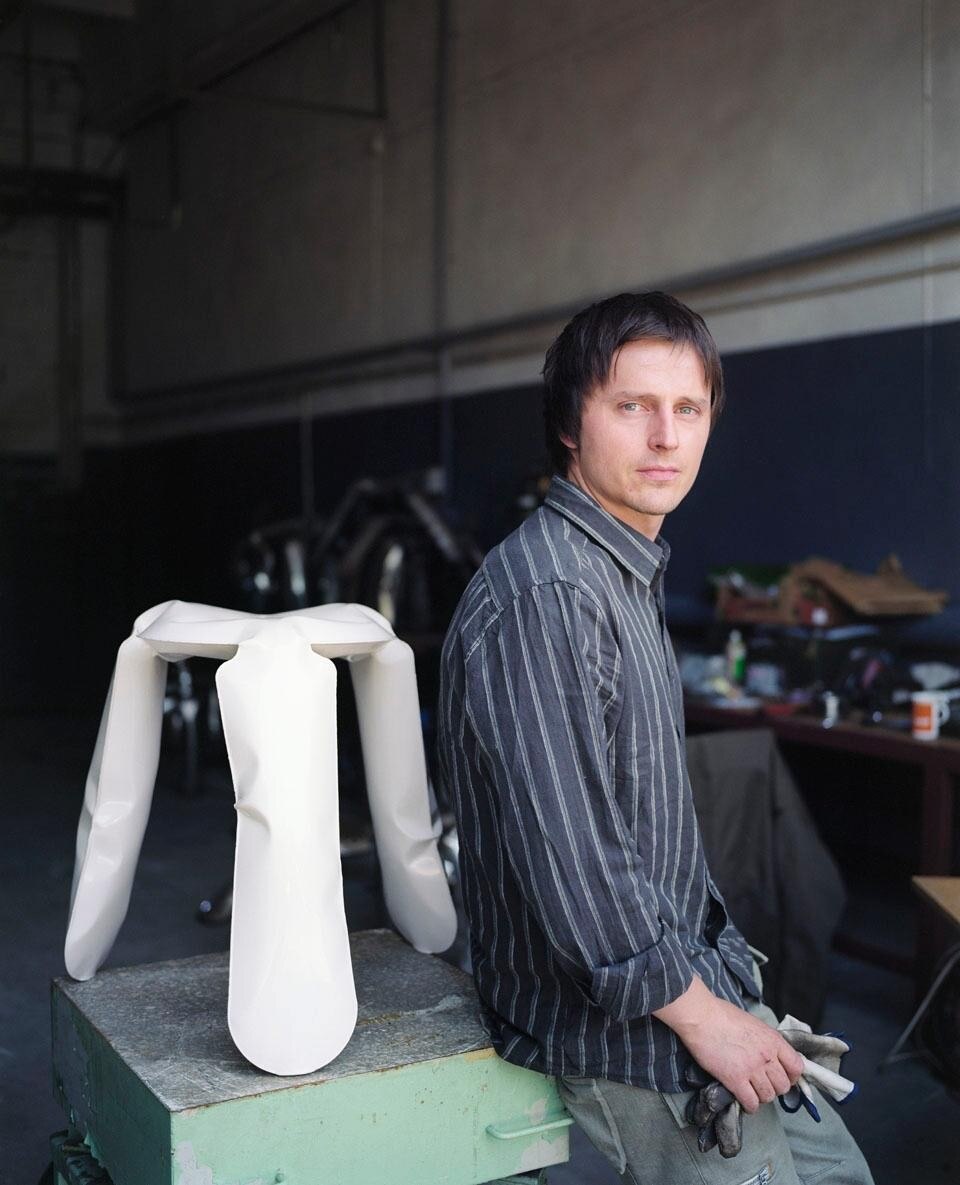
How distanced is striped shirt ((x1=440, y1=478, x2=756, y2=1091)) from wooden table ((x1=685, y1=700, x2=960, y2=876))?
5.95 ft

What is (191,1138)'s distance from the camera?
3.82 ft

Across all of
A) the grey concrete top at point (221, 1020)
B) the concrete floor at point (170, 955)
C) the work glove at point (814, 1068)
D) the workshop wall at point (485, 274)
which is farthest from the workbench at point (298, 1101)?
the workshop wall at point (485, 274)

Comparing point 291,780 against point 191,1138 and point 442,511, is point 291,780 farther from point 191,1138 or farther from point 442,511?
point 442,511

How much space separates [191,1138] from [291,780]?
0.33 m

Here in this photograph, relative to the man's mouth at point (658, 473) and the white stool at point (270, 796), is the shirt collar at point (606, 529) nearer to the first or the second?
the man's mouth at point (658, 473)

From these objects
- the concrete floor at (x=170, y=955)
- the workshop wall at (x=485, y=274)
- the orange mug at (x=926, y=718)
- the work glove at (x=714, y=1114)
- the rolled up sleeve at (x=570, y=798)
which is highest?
the workshop wall at (x=485, y=274)

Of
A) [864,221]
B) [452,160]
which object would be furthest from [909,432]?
[452,160]

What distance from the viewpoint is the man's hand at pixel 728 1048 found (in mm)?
1186

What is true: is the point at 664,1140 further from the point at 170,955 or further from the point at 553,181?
the point at 553,181

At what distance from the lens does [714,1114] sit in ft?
3.92

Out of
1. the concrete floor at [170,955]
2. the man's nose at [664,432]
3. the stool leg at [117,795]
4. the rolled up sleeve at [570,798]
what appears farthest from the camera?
the concrete floor at [170,955]

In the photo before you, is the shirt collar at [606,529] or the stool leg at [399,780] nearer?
the shirt collar at [606,529]

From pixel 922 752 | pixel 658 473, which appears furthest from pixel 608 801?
pixel 922 752

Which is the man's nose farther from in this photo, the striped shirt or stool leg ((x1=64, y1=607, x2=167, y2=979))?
stool leg ((x1=64, y1=607, x2=167, y2=979))
